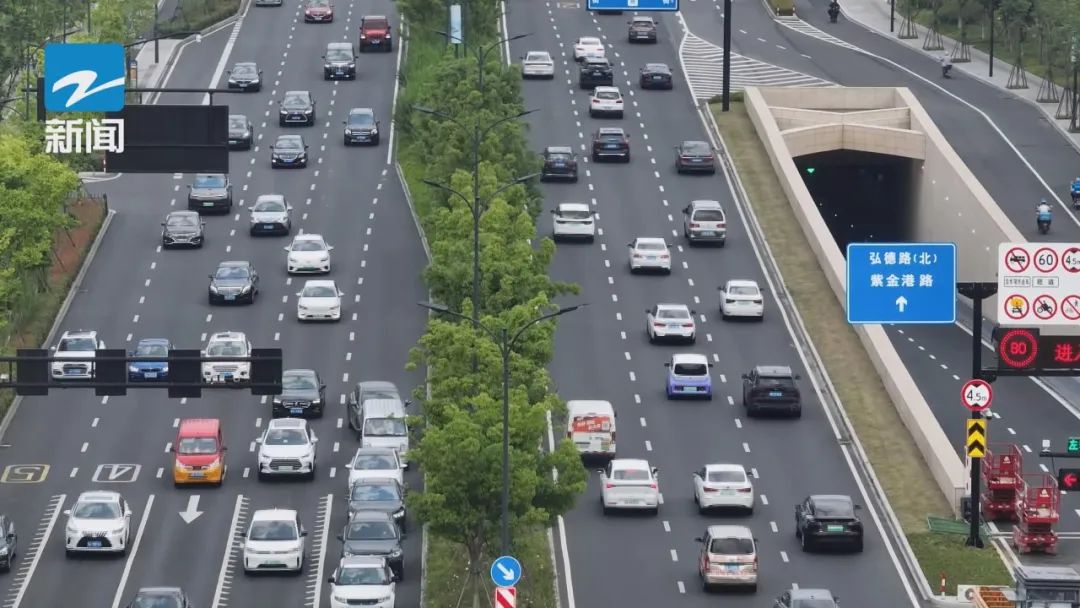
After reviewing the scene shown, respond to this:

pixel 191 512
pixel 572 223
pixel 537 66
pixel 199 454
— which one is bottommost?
pixel 537 66

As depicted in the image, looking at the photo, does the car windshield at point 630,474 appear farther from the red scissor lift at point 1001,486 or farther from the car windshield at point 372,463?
the red scissor lift at point 1001,486

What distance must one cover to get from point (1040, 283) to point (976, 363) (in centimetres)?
320

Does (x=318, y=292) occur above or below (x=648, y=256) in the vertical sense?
above

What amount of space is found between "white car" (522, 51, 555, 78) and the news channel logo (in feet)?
233

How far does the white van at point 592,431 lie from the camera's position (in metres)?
81.0

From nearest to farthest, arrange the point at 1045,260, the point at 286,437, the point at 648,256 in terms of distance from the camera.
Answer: the point at 1045,260 < the point at 286,437 < the point at 648,256

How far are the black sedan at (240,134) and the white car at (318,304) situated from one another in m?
24.6

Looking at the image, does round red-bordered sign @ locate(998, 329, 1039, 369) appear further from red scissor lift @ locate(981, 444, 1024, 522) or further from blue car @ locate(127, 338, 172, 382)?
blue car @ locate(127, 338, 172, 382)

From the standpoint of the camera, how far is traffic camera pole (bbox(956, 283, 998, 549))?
70.9 meters

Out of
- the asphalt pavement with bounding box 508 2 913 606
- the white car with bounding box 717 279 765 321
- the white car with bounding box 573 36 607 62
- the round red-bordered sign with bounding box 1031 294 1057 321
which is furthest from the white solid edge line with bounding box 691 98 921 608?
the white car with bounding box 573 36 607 62

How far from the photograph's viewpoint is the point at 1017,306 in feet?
229

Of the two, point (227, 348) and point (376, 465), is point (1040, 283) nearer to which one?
point (376, 465)

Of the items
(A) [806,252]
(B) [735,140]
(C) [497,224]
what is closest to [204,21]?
(B) [735,140]

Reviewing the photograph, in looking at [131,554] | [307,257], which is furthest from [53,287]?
[131,554]
